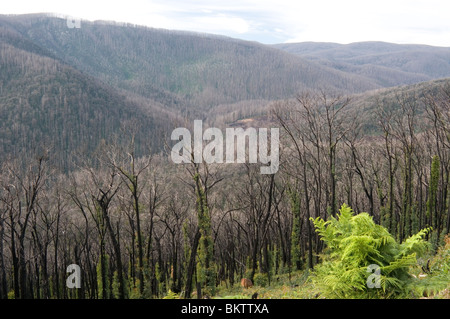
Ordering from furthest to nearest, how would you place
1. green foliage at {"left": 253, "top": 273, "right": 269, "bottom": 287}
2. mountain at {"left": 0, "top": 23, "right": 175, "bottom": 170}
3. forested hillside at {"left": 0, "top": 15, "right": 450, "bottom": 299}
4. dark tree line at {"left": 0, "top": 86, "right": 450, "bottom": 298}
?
mountain at {"left": 0, "top": 23, "right": 175, "bottom": 170} → green foliage at {"left": 253, "top": 273, "right": 269, "bottom": 287} → dark tree line at {"left": 0, "top": 86, "right": 450, "bottom": 298} → forested hillside at {"left": 0, "top": 15, "right": 450, "bottom": 299}

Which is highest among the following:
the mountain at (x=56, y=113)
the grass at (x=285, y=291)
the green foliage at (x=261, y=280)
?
the mountain at (x=56, y=113)

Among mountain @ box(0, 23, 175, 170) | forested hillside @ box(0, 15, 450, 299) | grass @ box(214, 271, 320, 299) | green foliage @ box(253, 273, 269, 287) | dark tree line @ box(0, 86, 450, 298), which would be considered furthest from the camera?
mountain @ box(0, 23, 175, 170)

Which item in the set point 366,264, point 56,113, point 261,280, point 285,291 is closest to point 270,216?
point 261,280

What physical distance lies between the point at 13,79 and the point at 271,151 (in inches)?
8117

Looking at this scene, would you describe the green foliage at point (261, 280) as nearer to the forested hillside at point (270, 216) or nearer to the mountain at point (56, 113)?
the forested hillside at point (270, 216)

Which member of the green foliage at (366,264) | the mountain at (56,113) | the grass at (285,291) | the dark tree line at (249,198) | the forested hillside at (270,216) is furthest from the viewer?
the mountain at (56,113)

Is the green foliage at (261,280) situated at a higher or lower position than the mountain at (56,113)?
lower

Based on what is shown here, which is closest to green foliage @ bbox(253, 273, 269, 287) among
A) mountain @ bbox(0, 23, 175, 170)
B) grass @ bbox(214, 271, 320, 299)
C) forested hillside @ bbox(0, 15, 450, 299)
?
forested hillside @ bbox(0, 15, 450, 299)

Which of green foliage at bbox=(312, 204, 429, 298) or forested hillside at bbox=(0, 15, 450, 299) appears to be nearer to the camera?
green foliage at bbox=(312, 204, 429, 298)

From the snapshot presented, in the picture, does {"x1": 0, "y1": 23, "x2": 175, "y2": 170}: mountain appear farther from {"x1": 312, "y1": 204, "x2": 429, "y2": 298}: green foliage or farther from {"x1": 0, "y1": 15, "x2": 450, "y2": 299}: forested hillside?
{"x1": 312, "y1": 204, "x2": 429, "y2": 298}: green foliage

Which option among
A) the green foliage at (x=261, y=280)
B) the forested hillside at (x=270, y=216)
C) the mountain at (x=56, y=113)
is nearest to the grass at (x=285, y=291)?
the forested hillside at (x=270, y=216)
